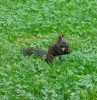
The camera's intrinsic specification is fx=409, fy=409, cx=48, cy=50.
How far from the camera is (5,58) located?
8000 millimetres

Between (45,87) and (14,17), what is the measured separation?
4.98 m

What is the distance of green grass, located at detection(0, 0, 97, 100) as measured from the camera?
630 centimetres

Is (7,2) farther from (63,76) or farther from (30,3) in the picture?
(63,76)

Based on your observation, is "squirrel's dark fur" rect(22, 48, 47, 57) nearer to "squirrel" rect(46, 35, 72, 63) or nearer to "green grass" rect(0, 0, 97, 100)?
"green grass" rect(0, 0, 97, 100)

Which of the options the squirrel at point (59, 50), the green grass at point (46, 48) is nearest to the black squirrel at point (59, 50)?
the squirrel at point (59, 50)

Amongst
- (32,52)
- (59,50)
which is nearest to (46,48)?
(32,52)

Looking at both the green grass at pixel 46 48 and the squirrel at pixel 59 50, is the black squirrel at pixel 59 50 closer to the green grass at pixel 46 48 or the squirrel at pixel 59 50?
the squirrel at pixel 59 50

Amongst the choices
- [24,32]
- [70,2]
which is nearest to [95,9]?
[70,2]

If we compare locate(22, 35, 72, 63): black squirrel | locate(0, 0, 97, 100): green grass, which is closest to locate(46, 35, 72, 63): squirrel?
locate(22, 35, 72, 63): black squirrel

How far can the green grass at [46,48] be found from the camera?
630cm

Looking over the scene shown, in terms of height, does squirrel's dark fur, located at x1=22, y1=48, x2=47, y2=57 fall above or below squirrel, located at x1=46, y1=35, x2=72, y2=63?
below

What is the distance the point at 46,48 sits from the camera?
905 cm

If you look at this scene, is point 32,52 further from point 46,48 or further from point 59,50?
point 46,48

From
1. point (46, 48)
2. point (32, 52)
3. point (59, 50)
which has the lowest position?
point (46, 48)
